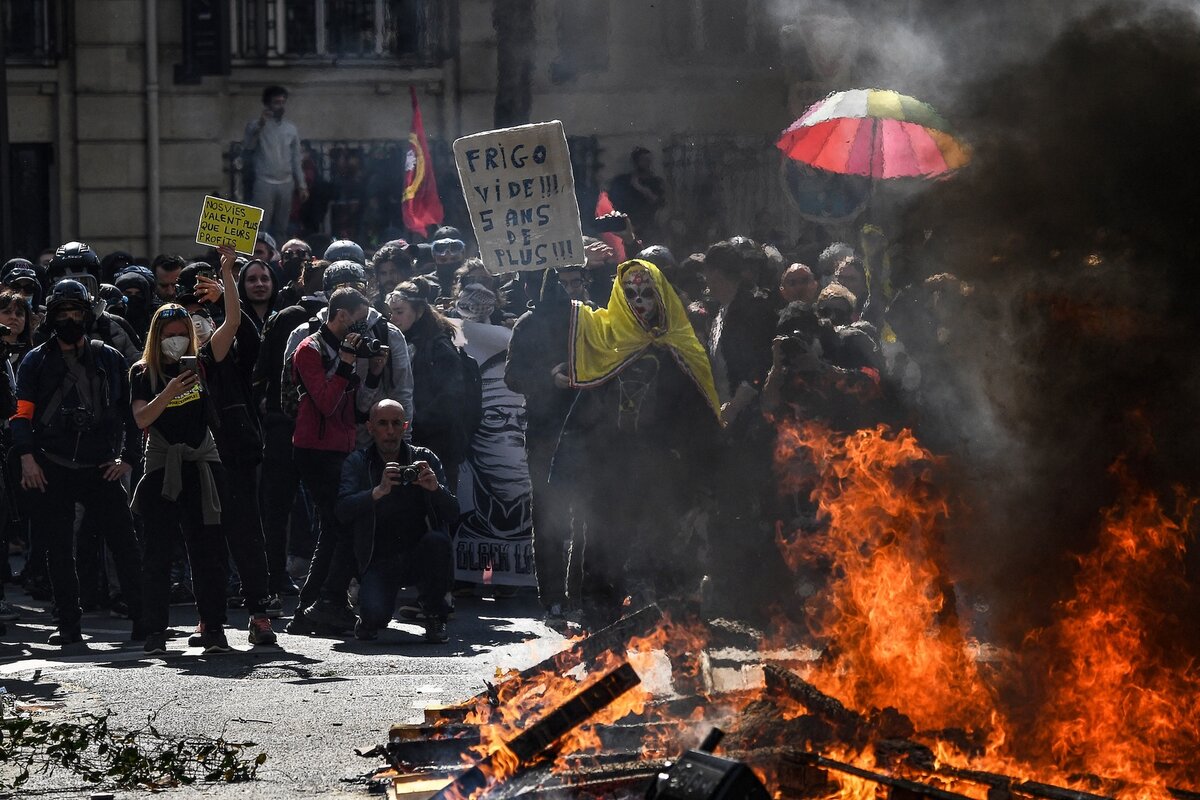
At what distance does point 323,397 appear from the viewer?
10391mm

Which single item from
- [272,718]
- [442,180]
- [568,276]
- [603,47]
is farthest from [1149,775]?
[603,47]

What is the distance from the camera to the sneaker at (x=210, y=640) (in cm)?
955

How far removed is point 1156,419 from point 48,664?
549cm

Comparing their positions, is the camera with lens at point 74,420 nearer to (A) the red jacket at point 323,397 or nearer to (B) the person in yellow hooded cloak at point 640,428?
(A) the red jacket at point 323,397

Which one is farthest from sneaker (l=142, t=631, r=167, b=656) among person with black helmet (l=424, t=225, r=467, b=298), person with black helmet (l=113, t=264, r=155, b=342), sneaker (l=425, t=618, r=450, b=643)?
person with black helmet (l=424, t=225, r=467, b=298)

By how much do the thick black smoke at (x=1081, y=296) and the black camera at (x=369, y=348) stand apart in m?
3.28

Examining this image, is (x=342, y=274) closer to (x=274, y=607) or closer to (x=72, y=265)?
(x=274, y=607)

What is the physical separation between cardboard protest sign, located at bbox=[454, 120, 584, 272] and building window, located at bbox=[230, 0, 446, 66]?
34.5 feet

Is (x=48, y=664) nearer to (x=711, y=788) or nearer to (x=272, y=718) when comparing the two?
(x=272, y=718)

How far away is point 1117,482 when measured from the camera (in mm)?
7664

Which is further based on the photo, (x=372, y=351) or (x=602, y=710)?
(x=372, y=351)

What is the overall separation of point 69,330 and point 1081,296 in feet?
17.5

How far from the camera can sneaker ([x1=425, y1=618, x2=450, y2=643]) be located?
9953mm

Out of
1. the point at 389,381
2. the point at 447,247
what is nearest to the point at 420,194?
the point at 447,247
